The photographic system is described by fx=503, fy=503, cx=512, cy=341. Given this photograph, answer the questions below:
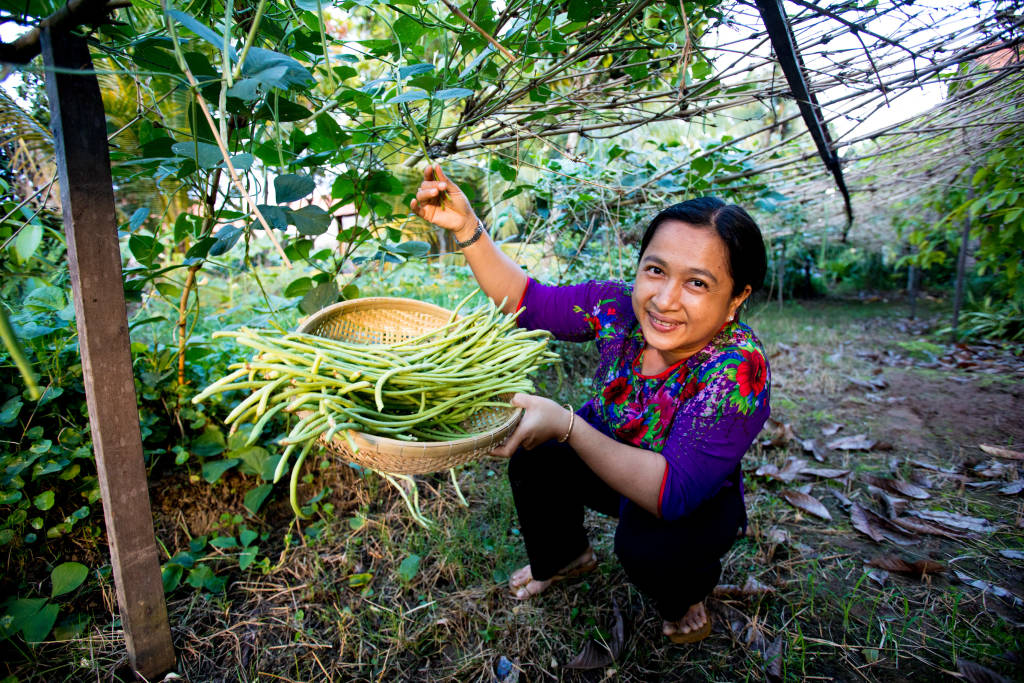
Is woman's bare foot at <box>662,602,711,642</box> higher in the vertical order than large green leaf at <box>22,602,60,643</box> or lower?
lower

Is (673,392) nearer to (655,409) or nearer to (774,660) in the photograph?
(655,409)

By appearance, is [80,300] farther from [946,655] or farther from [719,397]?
[946,655]

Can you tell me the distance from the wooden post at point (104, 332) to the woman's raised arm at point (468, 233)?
0.81 meters

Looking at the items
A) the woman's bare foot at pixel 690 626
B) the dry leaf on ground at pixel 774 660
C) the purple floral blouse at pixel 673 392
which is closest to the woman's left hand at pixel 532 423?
the purple floral blouse at pixel 673 392

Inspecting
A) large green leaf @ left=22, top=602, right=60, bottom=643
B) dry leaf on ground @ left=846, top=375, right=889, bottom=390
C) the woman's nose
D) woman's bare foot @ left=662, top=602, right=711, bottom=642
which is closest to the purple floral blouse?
the woman's nose

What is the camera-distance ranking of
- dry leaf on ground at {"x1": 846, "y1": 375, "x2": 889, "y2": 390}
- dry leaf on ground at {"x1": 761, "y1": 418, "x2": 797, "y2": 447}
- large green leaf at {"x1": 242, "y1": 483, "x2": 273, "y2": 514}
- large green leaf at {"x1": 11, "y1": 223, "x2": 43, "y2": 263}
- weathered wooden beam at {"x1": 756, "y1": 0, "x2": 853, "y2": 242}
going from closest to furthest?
large green leaf at {"x1": 11, "y1": 223, "x2": 43, "y2": 263} < weathered wooden beam at {"x1": 756, "y1": 0, "x2": 853, "y2": 242} < large green leaf at {"x1": 242, "y1": 483, "x2": 273, "y2": 514} < dry leaf on ground at {"x1": 761, "y1": 418, "x2": 797, "y2": 447} < dry leaf on ground at {"x1": 846, "y1": 375, "x2": 889, "y2": 390}

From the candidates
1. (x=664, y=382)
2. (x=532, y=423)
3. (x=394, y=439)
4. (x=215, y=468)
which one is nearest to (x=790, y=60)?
(x=664, y=382)

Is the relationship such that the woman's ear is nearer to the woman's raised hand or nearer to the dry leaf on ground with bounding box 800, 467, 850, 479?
the woman's raised hand

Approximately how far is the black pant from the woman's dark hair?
73 centimetres

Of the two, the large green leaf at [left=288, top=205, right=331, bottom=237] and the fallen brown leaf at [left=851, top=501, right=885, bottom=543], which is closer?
the large green leaf at [left=288, top=205, right=331, bottom=237]

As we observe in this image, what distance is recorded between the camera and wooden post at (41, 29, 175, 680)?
1.09 meters

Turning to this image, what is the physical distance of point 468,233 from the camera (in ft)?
5.63

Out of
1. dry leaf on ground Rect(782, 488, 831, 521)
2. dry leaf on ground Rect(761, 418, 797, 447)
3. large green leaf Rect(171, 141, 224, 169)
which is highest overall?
large green leaf Rect(171, 141, 224, 169)

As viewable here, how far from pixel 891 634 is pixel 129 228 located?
278cm
